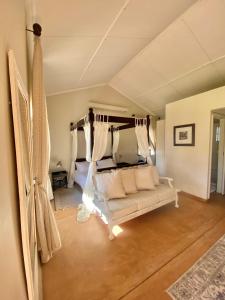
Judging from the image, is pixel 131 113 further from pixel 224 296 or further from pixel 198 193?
pixel 224 296

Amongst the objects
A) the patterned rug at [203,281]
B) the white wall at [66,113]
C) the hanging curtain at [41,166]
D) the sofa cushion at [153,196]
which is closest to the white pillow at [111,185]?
the sofa cushion at [153,196]

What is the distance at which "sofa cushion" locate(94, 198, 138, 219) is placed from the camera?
7.61 feet

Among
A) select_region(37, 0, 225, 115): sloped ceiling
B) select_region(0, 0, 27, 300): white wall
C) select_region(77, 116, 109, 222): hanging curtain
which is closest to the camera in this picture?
select_region(0, 0, 27, 300): white wall

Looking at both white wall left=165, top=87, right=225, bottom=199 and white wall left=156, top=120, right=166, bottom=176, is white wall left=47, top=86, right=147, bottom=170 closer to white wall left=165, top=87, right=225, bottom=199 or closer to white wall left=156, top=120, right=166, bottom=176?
white wall left=156, top=120, right=166, bottom=176

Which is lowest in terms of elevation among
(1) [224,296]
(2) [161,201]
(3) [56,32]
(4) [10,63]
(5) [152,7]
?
→ (1) [224,296]

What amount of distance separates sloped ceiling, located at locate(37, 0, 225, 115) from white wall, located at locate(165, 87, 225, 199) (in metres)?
0.65

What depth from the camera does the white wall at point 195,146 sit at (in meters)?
3.38

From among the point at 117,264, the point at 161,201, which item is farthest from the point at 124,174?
the point at 117,264

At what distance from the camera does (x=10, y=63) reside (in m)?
0.83

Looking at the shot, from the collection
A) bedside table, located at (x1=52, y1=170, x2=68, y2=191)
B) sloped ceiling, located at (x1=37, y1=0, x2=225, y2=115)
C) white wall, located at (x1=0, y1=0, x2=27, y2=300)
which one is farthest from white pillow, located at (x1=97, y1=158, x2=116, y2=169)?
white wall, located at (x1=0, y1=0, x2=27, y2=300)

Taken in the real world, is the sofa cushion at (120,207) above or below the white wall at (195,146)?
below

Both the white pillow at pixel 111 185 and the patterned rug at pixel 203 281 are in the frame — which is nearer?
the patterned rug at pixel 203 281

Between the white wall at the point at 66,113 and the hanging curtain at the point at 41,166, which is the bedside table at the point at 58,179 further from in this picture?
the hanging curtain at the point at 41,166

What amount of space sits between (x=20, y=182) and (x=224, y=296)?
212 centimetres
